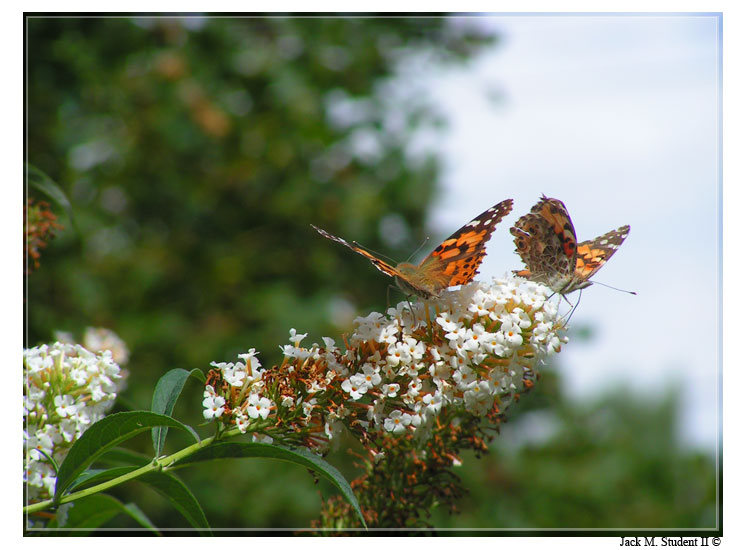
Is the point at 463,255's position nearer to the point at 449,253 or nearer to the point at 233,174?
the point at 449,253

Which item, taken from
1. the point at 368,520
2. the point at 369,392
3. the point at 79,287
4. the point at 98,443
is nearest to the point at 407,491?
the point at 368,520

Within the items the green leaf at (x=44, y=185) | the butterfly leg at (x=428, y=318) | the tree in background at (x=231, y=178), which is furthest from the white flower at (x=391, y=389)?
the tree in background at (x=231, y=178)

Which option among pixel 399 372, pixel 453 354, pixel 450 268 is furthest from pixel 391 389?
pixel 450 268

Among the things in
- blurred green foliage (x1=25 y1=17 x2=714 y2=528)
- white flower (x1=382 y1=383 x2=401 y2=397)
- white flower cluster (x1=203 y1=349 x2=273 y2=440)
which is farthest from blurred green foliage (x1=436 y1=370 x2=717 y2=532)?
white flower cluster (x1=203 y1=349 x2=273 y2=440)

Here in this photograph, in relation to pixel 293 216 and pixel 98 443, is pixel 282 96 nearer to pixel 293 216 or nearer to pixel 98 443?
pixel 293 216

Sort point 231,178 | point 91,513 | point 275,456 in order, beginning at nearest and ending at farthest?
point 275,456 < point 91,513 < point 231,178

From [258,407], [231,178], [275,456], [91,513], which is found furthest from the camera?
[231,178]

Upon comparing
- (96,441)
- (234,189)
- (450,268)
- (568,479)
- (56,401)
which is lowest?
(96,441)
